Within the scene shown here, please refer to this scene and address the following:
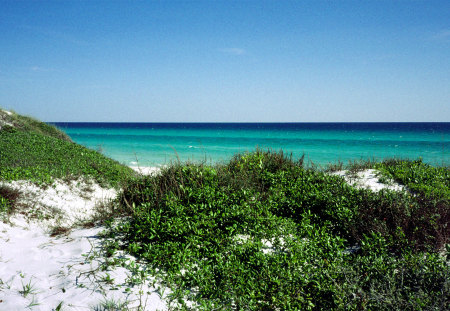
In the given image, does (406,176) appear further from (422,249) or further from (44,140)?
(44,140)

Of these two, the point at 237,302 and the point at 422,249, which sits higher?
the point at 422,249

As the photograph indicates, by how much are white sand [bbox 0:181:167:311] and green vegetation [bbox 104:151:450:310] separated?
431 millimetres

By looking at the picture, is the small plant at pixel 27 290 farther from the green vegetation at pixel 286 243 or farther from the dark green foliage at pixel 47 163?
the dark green foliage at pixel 47 163

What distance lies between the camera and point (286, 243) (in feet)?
18.3

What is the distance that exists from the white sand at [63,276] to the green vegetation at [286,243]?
43cm

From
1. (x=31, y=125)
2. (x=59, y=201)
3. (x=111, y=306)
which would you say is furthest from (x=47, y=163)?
(x=31, y=125)

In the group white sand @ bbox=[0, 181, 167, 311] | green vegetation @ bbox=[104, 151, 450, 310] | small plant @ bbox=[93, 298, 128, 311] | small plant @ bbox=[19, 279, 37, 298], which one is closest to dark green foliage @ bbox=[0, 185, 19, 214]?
white sand @ bbox=[0, 181, 167, 311]

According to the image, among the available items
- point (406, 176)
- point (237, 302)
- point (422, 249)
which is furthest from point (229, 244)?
point (406, 176)

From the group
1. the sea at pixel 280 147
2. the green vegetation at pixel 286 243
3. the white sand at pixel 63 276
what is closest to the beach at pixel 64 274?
the white sand at pixel 63 276

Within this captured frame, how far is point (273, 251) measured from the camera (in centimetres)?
565

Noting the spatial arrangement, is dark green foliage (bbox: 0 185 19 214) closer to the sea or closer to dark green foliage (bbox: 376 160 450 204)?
the sea

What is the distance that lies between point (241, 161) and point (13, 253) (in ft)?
21.2

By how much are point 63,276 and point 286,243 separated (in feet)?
12.4

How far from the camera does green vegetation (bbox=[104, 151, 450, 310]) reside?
13.8ft
